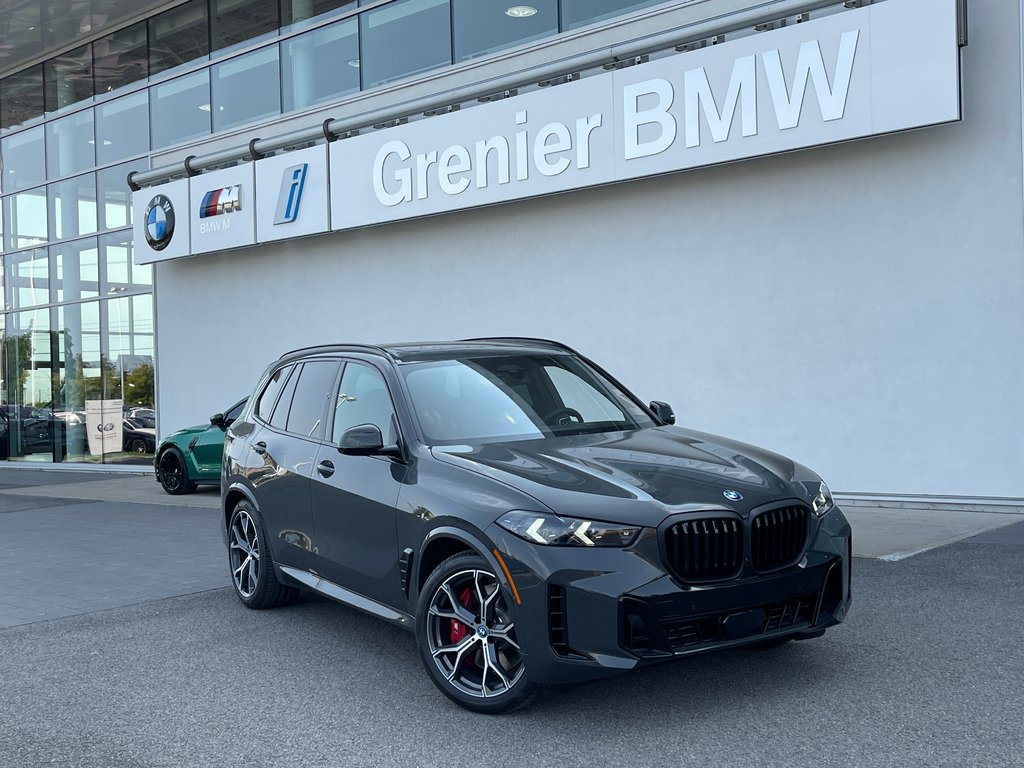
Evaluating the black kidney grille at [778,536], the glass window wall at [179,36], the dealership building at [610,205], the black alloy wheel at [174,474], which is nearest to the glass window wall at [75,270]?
the dealership building at [610,205]

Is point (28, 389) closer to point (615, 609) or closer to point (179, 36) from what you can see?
point (179, 36)

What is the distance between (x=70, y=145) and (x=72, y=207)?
1438 millimetres

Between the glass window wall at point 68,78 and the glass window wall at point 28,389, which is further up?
the glass window wall at point 68,78

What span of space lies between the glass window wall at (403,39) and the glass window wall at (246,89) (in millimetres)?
2322

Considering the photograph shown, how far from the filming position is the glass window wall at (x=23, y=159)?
77.3 ft

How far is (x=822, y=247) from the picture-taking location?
1134 centimetres

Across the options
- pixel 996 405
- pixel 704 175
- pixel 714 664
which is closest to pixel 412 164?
pixel 704 175

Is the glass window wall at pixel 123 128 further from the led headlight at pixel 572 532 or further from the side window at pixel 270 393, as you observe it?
the led headlight at pixel 572 532

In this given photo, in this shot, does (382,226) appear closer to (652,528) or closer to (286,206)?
(286,206)

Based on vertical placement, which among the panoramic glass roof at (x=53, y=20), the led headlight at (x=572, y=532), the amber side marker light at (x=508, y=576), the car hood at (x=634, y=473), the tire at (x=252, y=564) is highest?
the panoramic glass roof at (x=53, y=20)

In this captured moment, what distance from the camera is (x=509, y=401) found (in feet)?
18.8

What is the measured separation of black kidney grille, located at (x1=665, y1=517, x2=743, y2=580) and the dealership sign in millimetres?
7088

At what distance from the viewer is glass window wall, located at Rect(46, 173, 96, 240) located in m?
21.9

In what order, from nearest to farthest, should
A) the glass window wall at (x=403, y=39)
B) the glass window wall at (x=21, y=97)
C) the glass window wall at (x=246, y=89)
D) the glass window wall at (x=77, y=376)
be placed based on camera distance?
1. the glass window wall at (x=403, y=39)
2. the glass window wall at (x=246, y=89)
3. the glass window wall at (x=77, y=376)
4. the glass window wall at (x=21, y=97)
